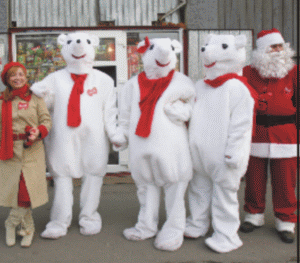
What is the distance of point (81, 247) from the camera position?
137 inches

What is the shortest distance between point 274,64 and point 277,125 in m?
0.62

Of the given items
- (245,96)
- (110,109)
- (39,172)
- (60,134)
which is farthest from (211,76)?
(39,172)

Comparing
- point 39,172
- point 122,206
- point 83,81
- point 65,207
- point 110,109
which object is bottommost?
point 122,206

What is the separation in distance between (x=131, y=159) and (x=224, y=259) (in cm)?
123

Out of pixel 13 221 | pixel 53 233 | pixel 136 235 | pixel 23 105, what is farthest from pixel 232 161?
pixel 13 221

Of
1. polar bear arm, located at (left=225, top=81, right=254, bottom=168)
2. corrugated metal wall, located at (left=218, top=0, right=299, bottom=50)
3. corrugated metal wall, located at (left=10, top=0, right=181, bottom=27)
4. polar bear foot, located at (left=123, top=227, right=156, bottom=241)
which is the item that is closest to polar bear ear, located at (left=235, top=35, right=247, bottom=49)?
polar bear arm, located at (left=225, top=81, right=254, bottom=168)

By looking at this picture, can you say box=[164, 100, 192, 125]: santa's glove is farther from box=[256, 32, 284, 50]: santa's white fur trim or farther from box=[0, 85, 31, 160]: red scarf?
box=[0, 85, 31, 160]: red scarf

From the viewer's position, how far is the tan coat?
3428 mm

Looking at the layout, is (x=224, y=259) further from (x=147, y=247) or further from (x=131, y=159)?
(x=131, y=159)

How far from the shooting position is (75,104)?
358 centimetres

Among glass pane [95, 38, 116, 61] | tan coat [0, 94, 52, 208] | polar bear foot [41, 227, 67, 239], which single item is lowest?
polar bear foot [41, 227, 67, 239]

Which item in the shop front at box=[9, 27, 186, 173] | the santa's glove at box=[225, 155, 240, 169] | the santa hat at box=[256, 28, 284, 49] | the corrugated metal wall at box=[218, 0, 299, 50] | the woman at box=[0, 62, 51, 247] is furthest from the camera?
the corrugated metal wall at box=[218, 0, 299, 50]

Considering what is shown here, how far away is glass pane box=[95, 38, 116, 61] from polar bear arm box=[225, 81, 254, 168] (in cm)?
297

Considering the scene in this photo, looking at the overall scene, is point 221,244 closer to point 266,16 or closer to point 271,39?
point 271,39
